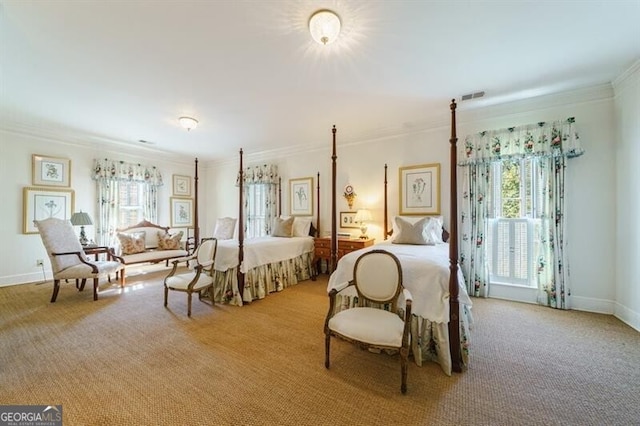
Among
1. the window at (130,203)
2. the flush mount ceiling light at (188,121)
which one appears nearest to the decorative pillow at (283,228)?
the flush mount ceiling light at (188,121)

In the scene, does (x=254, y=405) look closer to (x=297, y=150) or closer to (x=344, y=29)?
(x=344, y=29)

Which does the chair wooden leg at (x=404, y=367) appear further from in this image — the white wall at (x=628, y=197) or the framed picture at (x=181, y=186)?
the framed picture at (x=181, y=186)

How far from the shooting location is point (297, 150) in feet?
19.6

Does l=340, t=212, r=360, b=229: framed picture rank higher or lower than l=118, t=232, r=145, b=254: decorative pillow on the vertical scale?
higher

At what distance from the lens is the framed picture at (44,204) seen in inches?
179

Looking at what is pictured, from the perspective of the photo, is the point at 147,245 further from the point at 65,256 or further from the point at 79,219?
the point at 65,256

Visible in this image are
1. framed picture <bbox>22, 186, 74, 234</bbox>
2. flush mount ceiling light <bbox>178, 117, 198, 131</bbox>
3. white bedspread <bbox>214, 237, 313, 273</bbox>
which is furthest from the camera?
framed picture <bbox>22, 186, 74, 234</bbox>

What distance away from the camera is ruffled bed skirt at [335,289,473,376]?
206cm

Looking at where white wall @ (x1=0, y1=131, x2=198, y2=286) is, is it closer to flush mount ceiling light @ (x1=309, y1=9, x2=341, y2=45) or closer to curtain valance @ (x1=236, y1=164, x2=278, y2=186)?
curtain valance @ (x1=236, y1=164, x2=278, y2=186)

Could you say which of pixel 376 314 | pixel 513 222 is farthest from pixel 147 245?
pixel 513 222

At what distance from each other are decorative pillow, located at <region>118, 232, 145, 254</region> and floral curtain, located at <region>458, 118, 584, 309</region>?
19.4ft

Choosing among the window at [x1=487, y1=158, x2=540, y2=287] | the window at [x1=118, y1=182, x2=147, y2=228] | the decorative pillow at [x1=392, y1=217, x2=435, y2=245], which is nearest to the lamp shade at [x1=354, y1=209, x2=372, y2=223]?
the decorative pillow at [x1=392, y1=217, x2=435, y2=245]

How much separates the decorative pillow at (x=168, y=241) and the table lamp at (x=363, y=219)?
Answer: 4.01 meters

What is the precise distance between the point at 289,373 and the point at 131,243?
15.1 feet
